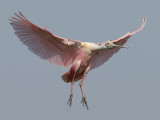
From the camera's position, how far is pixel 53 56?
1480 centimetres

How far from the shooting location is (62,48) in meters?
14.7

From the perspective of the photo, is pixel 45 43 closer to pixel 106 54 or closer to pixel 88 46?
pixel 88 46

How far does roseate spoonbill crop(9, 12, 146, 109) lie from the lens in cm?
1418

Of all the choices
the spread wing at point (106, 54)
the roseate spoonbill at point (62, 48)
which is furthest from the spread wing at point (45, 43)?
the spread wing at point (106, 54)

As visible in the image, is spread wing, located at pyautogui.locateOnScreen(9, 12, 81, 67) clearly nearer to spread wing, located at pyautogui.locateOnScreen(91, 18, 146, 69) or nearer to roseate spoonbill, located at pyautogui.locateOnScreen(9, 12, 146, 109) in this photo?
roseate spoonbill, located at pyautogui.locateOnScreen(9, 12, 146, 109)

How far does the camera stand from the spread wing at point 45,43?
46.3 ft

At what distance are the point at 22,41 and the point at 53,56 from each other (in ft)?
3.36

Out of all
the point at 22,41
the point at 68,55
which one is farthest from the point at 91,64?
the point at 22,41

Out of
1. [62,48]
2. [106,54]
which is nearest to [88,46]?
[62,48]

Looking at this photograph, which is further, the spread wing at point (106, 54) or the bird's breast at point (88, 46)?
the spread wing at point (106, 54)

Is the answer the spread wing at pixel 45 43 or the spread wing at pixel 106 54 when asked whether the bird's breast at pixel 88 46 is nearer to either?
the spread wing at pixel 45 43

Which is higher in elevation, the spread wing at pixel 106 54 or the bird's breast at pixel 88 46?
the spread wing at pixel 106 54

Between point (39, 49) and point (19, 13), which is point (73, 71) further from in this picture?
point (19, 13)

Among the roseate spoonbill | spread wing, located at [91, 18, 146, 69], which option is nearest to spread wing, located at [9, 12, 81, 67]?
the roseate spoonbill
